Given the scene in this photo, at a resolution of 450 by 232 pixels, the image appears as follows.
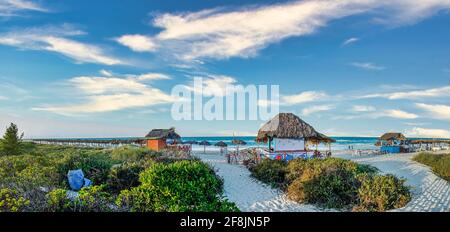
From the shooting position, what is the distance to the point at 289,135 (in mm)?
21734

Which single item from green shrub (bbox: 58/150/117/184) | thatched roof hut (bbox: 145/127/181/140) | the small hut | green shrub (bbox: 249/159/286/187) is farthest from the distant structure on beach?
green shrub (bbox: 58/150/117/184)

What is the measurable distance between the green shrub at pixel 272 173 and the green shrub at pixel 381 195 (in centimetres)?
348

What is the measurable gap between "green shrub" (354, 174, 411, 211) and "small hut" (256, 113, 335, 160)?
1169 centimetres

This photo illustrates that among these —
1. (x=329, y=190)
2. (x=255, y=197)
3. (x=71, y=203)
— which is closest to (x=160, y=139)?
(x=255, y=197)

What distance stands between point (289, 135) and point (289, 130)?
0.39 m

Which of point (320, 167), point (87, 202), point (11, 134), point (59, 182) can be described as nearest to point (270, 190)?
point (320, 167)

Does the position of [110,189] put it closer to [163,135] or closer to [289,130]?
[289,130]

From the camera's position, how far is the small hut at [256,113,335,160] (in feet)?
71.5

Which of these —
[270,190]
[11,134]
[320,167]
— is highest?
[11,134]

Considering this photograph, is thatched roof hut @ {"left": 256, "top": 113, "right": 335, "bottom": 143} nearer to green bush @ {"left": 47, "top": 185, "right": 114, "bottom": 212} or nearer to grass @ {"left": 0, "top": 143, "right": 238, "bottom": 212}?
grass @ {"left": 0, "top": 143, "right": 238, "bottom": 212}
